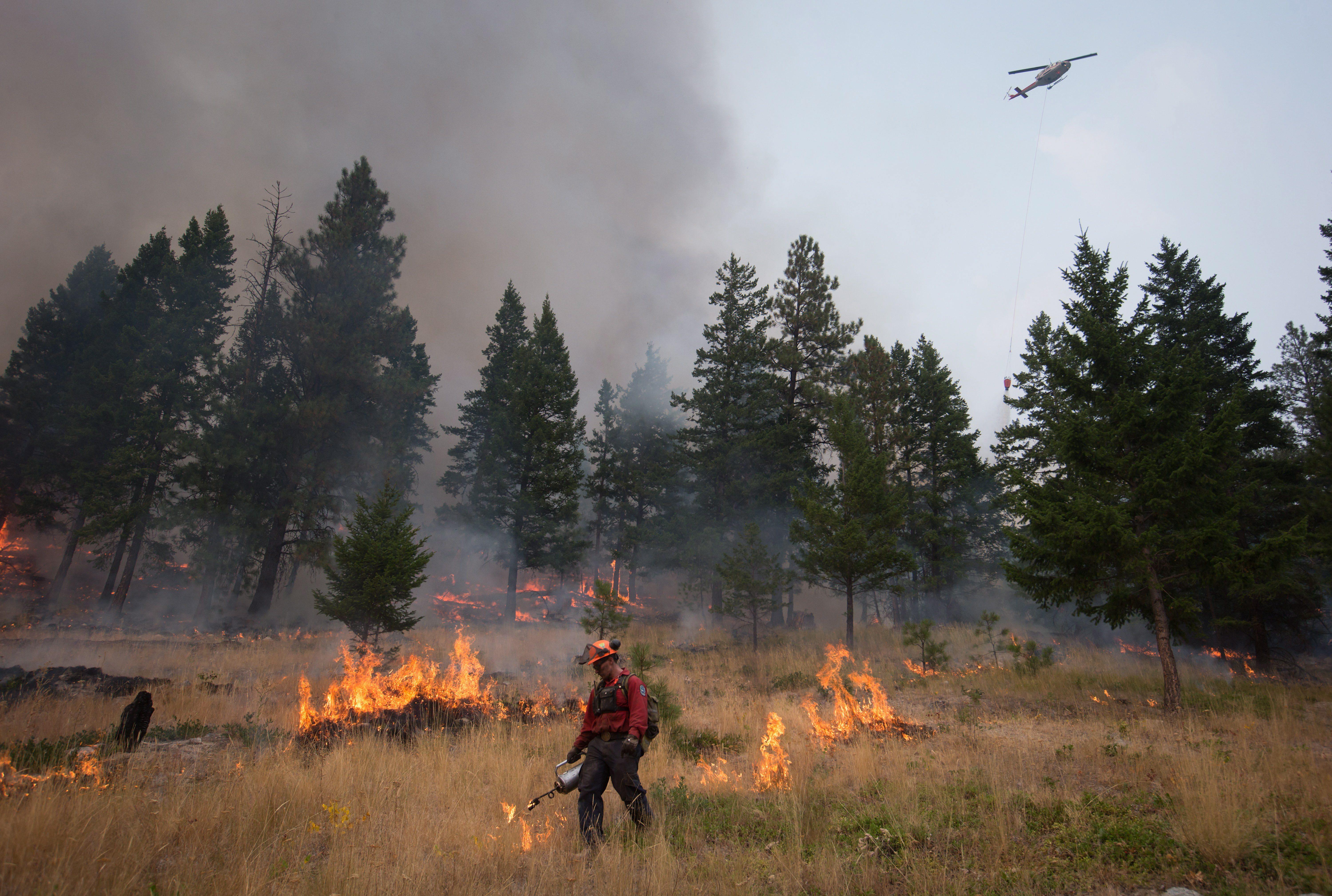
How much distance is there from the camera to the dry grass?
4527 mm

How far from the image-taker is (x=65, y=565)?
26.6 meters

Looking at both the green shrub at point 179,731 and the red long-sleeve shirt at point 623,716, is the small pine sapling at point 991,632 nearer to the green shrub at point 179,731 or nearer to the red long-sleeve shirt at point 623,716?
the red long-sleeve shirt at point 623,716

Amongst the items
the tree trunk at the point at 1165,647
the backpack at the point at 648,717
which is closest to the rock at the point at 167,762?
the backpack at the point at 648,717

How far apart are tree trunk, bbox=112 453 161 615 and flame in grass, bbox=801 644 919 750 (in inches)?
1190

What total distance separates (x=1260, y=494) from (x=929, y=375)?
562 inches

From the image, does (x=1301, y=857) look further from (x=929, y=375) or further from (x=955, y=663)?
(x=929, y=375)

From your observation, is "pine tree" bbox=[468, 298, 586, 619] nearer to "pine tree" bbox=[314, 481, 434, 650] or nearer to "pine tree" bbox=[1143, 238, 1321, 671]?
"pine tree" bbox=[314, 481, 434, 650]

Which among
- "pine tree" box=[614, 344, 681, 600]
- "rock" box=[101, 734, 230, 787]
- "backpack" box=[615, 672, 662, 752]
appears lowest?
"rock" box=[101, 734, 230, 787]

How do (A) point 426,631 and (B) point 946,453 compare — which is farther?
(B) point 946,453

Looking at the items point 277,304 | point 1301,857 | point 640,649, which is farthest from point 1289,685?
point 277,304

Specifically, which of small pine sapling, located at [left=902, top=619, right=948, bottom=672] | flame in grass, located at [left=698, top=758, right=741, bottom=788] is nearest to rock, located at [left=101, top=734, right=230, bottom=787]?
flame in grass, located at [left=698, top=758, right=741, bottom=788]

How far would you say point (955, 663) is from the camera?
60.0 ft

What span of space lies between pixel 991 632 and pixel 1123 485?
9.77 meters

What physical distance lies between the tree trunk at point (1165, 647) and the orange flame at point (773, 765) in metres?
8.53
